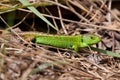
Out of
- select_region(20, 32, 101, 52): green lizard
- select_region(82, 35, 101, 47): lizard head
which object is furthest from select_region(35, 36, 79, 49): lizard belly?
select_region(82, 35, 101, 47): lizard head

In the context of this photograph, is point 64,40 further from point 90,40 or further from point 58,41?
point 90,40

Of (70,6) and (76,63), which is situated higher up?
(70,6)

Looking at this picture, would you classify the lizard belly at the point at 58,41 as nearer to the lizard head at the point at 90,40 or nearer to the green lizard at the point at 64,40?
the green lizard at the point at 64,40

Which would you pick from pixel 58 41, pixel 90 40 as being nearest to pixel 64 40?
pixel 58 41

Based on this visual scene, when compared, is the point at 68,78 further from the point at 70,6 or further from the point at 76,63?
the point at 70,6

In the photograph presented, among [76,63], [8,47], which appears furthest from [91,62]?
[8,47]
